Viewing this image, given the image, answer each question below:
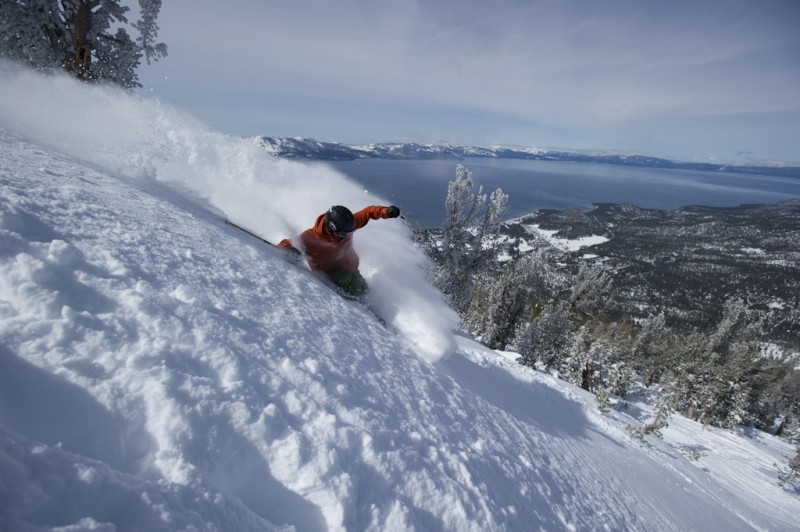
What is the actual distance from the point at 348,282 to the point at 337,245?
0.90 meters

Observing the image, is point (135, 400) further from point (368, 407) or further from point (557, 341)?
point (557, 341)

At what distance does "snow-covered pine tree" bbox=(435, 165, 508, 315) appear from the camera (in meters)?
20.5

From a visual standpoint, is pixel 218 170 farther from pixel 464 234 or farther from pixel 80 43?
pixel 464 234

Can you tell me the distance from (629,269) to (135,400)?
187 meters

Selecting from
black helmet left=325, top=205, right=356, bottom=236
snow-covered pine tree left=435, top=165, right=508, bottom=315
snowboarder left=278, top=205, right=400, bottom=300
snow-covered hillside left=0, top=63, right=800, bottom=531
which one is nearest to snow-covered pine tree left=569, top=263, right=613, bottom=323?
snow-covered pine tree left=435, top=165, right=508, bottom=315

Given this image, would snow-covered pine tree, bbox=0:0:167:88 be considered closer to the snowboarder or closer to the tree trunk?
the tree trunk

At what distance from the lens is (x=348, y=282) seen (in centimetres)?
781

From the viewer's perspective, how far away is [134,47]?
1479cm

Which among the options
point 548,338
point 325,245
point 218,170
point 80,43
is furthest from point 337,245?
point 548,338

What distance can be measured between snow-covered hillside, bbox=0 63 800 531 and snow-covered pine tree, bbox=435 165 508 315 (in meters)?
12.8

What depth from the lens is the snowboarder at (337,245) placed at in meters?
6.94

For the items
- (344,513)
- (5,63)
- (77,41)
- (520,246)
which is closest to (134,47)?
(77,41)

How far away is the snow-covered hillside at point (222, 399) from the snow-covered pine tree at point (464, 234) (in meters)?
12.8

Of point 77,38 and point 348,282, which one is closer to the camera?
point 348,282
